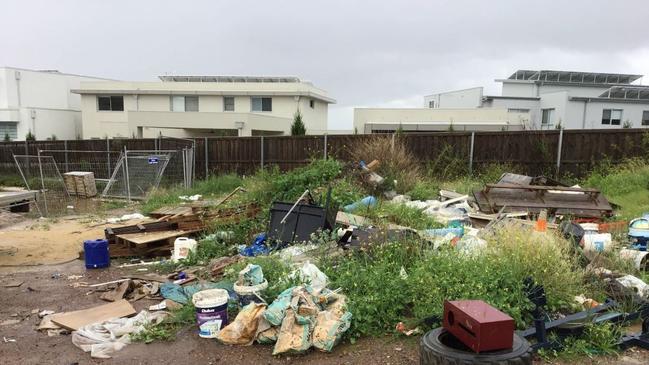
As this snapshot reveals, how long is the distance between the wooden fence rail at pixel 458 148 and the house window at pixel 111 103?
12928 mm

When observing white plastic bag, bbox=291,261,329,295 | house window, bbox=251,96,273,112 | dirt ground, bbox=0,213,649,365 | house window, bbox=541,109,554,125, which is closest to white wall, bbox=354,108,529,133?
house window, bbox=541,109,554,125

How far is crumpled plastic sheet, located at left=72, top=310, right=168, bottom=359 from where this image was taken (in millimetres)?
3782

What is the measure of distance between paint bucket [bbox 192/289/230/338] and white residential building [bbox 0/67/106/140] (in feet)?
119

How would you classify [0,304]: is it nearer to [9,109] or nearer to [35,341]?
[35,341]

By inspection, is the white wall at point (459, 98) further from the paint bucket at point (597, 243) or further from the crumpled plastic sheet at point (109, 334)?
the crumpled plastic sheet at point (109, 334)

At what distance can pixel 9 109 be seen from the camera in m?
34.1

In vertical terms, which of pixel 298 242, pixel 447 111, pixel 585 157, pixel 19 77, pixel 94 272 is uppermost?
pixel 19 77

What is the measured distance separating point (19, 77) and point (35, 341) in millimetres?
40047

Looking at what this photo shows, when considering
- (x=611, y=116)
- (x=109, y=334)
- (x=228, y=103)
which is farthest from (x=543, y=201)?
(x=611, y=116)

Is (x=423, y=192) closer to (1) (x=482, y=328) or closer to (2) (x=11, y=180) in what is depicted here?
(1) (x=482, y=328)

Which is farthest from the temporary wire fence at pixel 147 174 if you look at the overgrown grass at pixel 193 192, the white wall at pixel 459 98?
the white wall at pixel 459 98

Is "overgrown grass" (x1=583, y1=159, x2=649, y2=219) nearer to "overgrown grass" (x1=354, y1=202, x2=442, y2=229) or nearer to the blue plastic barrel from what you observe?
"overgrown grass" (x1=354, y1=202, x2=442, y2=229)

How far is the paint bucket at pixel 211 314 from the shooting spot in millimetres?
3867

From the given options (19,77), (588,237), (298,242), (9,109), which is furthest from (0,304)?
(19,77)
